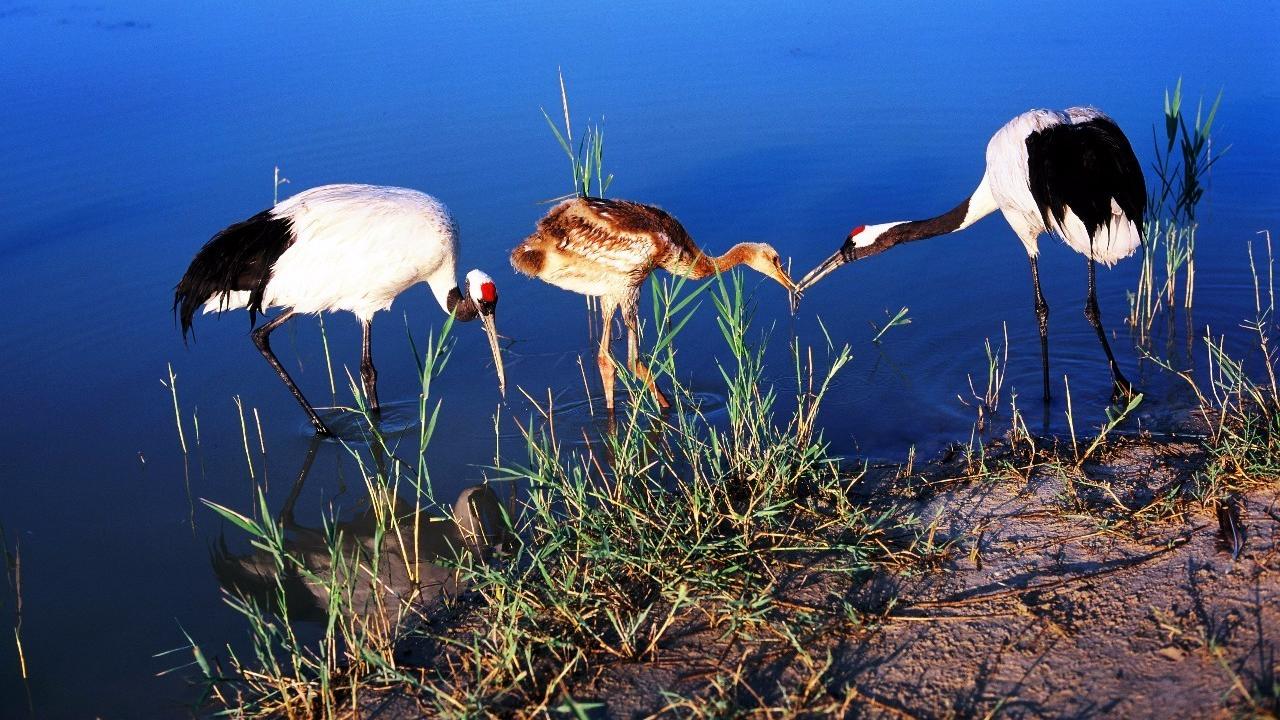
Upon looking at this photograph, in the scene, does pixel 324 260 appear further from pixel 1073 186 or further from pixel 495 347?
pixel 1073 186

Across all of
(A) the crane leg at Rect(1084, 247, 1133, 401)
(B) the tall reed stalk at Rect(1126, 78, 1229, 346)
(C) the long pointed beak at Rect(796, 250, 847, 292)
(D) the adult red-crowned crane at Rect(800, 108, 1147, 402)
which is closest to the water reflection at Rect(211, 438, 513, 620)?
(C) the long pointed beak at Rect(796, 250, 847, 292)

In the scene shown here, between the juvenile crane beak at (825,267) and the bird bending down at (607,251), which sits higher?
the bird bending down at (607,251)

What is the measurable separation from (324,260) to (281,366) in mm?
630

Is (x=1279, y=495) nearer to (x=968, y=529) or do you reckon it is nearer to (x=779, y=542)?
(x=968, y=529)

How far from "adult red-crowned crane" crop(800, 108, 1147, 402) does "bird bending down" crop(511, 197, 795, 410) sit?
4.96ft

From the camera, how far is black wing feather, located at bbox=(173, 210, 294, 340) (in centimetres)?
565

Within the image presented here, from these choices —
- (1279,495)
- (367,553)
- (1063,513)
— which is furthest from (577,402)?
(1279,495)

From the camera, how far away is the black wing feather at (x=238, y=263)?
18.5ft

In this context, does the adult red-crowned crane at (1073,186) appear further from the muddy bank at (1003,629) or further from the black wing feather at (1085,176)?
the muddy bank at (1003,629)

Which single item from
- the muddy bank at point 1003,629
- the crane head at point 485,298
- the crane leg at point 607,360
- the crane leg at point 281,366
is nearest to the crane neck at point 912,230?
the crane leg at point 607,360

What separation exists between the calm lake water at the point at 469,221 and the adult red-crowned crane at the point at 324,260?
19.6 inches

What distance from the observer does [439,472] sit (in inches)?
205

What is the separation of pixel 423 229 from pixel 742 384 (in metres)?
2.16

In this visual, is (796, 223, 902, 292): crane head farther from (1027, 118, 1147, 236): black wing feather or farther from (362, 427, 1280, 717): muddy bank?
(362, 427, 1280, 717): muddy bank
